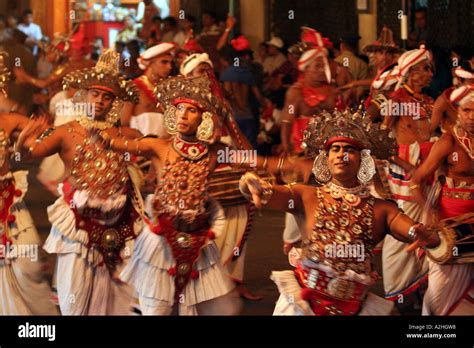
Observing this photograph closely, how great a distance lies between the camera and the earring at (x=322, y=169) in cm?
683

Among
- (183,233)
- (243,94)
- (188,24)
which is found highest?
(188,24)

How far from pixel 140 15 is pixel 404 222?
10226 millimetres

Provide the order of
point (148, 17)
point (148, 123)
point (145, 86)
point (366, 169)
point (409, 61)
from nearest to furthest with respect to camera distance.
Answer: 1. point (366, 169)
2. point (409, 61)
3. point (148, 123)
4. point (145, 86)
5. point (148, 17)

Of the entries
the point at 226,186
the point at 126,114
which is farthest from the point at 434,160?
the point at 126,114

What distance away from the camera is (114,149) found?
8.02 metres

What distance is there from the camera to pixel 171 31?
1473 centimetres

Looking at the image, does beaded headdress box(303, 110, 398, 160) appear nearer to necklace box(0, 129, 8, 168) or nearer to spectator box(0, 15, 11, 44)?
necklace box(0, 129, 8, 168)

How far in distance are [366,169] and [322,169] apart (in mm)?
227

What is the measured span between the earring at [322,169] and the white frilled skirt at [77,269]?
5.44ft

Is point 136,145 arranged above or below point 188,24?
below

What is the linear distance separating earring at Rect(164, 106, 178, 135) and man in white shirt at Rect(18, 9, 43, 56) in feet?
27.0

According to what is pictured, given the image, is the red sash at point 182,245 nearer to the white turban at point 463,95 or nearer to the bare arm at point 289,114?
the white turban at point 463,95

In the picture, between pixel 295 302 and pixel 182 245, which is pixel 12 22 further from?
pixel 295 302

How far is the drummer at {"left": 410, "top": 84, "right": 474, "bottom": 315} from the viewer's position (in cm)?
784
